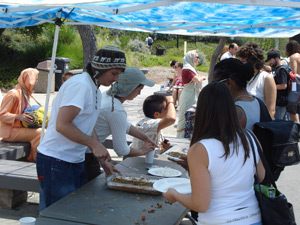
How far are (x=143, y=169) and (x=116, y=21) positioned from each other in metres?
2.99

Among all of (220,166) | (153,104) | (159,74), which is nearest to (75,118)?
(220,166)

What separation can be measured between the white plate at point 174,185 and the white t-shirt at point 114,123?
54cm

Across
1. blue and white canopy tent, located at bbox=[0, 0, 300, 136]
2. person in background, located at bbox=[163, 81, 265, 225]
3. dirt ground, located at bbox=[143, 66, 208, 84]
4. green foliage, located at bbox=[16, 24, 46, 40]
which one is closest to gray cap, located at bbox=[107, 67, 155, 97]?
blue and white canopy tent, located at bbox=[0, 0, 300, 136]

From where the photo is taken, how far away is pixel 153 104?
4.12 metres

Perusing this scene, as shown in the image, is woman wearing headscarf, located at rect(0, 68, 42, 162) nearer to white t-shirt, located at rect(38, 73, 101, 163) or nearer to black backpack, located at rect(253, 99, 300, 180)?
white t-shirt, located at rect(38, 73, 101, 163)

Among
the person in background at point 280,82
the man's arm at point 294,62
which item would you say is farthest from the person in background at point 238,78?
the man's arm at point 294,62

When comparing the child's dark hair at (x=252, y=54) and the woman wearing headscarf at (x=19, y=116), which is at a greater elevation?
the child's dark hair at (x=252, y=54)

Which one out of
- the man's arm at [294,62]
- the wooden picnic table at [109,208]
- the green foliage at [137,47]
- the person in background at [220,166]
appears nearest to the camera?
the person in background at [220,166]

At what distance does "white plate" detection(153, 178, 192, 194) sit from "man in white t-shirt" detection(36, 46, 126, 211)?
0.39 meters

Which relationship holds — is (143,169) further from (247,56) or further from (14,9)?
(14,9)

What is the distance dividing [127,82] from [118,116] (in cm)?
33

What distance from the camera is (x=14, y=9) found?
442cm

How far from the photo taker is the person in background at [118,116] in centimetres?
296

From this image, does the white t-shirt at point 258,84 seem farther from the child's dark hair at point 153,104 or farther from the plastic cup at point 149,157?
the plastic cup at point 149,157
